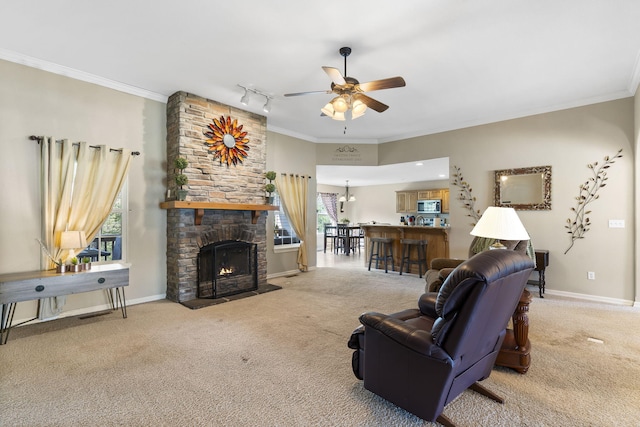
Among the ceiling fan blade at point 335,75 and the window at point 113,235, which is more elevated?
the ceiling fan blade at point 335,75

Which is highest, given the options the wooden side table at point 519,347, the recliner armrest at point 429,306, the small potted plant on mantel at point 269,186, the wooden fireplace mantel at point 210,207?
the small potted plant on mantel at point 269,186

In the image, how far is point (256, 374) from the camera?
8.01 ft

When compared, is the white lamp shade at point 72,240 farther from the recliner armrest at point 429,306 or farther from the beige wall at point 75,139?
the recliner armrest at point 429,306

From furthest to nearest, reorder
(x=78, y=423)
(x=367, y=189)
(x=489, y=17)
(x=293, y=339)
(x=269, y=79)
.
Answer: (x=367, y=189), (x=269, y=79), (x=293, y=339), (x=489, y=17), (x=78, y=423)

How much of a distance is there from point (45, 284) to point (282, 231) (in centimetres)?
387

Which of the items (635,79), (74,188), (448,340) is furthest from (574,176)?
(74,188)

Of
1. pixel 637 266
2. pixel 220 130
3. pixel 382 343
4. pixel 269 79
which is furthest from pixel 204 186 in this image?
pixel 637 266

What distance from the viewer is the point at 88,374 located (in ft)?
7.96

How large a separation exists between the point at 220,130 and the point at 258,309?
8.78 ft

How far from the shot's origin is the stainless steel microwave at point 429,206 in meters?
10.6

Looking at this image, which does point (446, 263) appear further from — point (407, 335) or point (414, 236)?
point (407, 335)

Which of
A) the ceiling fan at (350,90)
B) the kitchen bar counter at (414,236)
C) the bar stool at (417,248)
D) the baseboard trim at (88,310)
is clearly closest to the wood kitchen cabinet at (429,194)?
the kitchen bar counter at (414,236)

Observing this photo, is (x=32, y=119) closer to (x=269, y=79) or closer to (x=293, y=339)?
(x=269, y=79)

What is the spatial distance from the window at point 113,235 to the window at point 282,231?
266 centimetres
